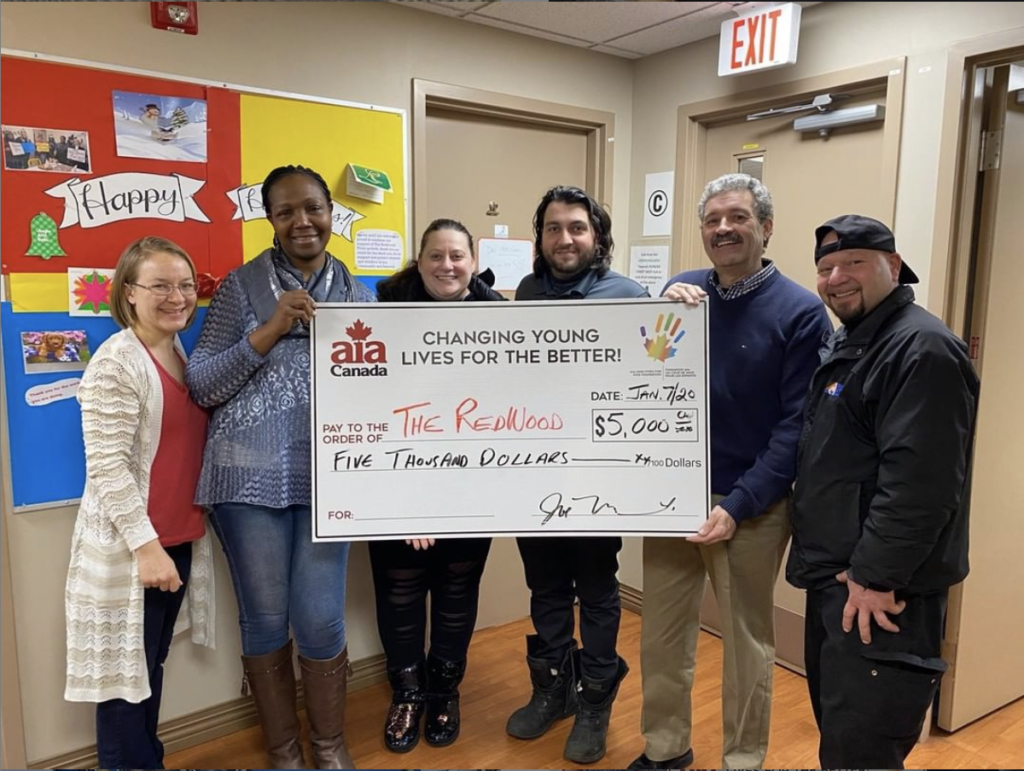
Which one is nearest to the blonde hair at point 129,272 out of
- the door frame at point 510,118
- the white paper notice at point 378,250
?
the white paper notice at point 378,250

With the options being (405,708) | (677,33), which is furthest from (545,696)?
(677,33)

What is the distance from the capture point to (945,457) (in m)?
1.36

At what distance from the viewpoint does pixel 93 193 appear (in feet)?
6.33

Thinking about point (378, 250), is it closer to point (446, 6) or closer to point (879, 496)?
point (446, 6)

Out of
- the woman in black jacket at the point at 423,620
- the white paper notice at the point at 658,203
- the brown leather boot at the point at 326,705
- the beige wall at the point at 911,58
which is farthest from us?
the white paper notice at the point at 658,203

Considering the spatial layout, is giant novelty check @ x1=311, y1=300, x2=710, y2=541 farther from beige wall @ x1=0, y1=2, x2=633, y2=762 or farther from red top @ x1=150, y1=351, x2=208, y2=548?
beige wall @ x1=0, y1=2, x2=633, y2=762

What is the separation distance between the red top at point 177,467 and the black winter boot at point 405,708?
794mm

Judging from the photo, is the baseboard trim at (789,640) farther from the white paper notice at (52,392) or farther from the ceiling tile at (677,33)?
the ceiling tile at (677,33)

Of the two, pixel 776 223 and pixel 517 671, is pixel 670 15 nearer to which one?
pixel 776 223

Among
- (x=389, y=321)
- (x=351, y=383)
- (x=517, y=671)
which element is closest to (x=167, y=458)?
(x=351, y=383)

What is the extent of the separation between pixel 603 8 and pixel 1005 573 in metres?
2.22

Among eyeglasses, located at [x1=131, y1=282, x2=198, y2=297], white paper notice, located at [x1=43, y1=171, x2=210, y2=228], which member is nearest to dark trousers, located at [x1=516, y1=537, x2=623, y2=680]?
eyeglasses, located at [x1=131, y1=282, x2=198, y2=297]

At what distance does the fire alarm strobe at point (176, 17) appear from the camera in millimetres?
1977

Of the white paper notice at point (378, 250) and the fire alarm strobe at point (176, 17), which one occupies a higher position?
the fire alarm strobe at point (176, 17)
